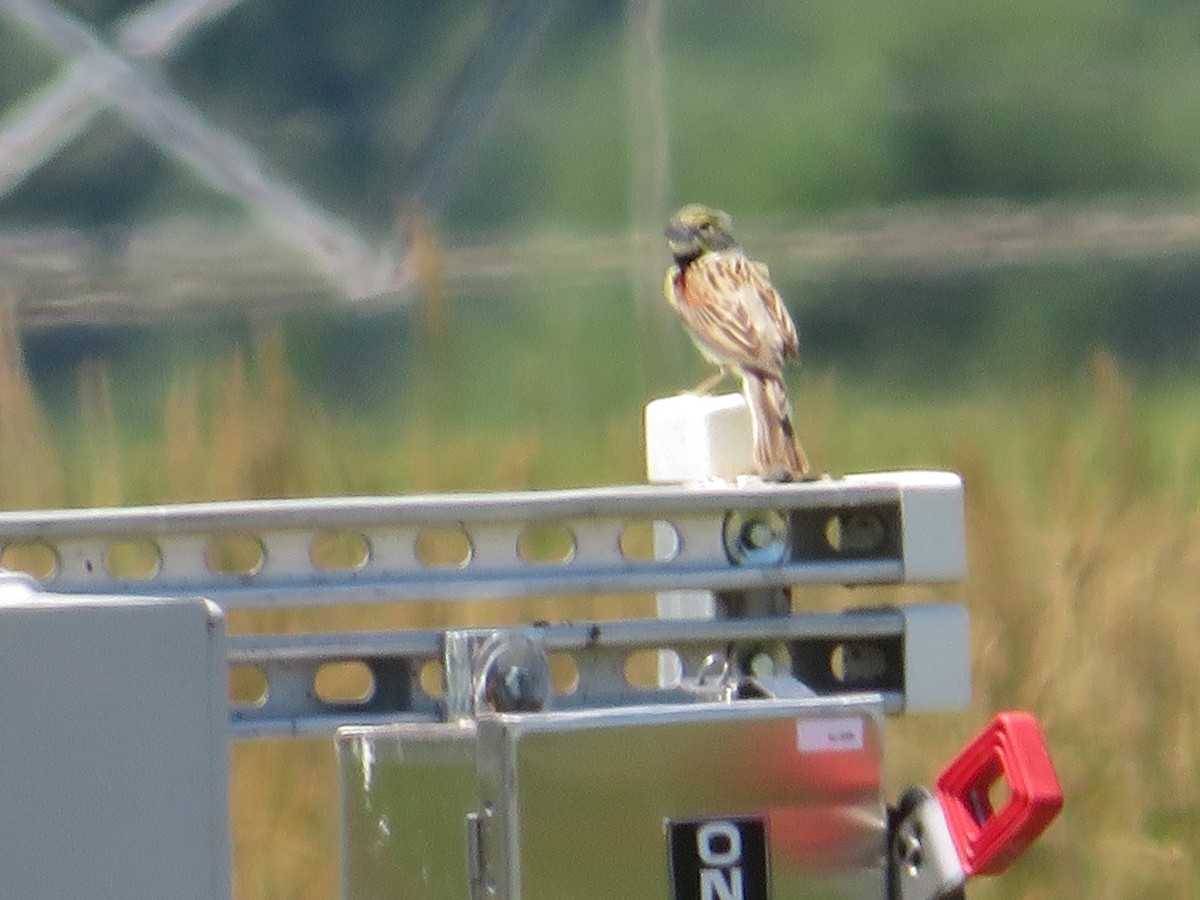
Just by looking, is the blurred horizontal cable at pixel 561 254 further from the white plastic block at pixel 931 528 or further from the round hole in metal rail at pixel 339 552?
the white plastic block at pixel 931 528

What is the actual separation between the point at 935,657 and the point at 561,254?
4.55m

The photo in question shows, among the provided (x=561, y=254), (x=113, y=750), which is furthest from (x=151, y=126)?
(x=113, y=750)

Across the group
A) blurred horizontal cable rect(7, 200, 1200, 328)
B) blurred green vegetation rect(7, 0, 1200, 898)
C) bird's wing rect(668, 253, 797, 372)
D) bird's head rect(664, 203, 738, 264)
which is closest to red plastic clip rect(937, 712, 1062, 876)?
bird's wing rect(668, 253, 797, 372)

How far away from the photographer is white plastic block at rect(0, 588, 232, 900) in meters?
1.76

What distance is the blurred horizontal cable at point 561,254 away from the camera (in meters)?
6.85

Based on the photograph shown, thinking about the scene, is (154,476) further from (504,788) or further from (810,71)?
(810,71)

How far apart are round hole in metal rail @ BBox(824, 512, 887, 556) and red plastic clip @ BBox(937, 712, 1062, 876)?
351 millimetres

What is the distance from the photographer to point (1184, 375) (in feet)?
22.7

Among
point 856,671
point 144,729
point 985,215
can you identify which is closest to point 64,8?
Result: point 985,215

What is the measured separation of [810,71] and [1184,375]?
1.36 m

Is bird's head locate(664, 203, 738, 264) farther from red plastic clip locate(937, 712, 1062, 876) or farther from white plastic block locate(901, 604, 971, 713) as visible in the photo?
red plastic clip locate(937, 712, 1062, 876)

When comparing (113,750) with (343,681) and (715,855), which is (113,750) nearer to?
(715,855)

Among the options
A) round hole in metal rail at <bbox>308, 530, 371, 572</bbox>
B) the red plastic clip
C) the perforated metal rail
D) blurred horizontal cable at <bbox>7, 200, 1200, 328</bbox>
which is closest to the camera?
the red plastic clip

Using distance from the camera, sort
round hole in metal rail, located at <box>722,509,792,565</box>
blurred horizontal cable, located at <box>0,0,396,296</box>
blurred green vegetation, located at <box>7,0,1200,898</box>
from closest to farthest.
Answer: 1. round hole in metal rail, located at <box>722,509,792,565</box>
2. blurred green vegetation, located at <box>7,0,1200,898</box>
3. blurred horizontal cable, located at <box>0,0,396,296</box>
